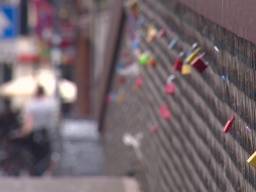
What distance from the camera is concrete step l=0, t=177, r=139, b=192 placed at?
7.67m

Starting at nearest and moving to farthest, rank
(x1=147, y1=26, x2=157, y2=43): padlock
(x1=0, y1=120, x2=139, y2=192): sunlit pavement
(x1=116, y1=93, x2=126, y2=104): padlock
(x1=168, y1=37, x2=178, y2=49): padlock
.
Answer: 1. (x1=168, y1=37, x2=178, y2=49): padlock
2. (x1=147, y1=26, x2=157, y2=43): padlock
3. (x1=0, y1=120, x2=139, y2=192): sunlit pavement
4. (x1=116, y1=93, x2=126, y2=104): padlock

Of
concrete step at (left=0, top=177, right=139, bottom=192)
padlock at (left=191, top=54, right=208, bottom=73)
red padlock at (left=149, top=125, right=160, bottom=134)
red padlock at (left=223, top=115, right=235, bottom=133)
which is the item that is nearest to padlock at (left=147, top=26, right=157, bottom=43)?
red padlock at (left=149, top=125, right=160, bottom=134)

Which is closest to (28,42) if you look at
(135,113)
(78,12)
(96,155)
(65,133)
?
(78,12)

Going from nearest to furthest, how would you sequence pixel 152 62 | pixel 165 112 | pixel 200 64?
pixel 200 64 < pixel 165 112 < pixel 152 62

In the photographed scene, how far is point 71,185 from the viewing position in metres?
7.93

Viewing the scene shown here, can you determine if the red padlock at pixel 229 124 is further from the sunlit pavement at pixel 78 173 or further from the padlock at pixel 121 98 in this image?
the padlock at pixel 121 98

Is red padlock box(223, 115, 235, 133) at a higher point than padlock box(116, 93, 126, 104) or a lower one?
higher

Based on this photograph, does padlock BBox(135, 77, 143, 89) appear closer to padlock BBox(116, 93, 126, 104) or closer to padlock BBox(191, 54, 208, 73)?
padlock BBox(116, 93, 126, 104)

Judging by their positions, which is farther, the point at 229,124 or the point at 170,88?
the point at 170,88

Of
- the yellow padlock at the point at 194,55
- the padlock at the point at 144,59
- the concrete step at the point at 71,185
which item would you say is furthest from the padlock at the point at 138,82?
the yellow padlock at the point at 194,55

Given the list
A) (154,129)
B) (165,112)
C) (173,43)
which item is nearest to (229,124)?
(173,43)

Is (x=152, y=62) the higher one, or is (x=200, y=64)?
(x=200, y=64)

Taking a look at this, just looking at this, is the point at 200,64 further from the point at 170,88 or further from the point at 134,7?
the point at 134,7

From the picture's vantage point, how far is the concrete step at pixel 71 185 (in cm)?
767
